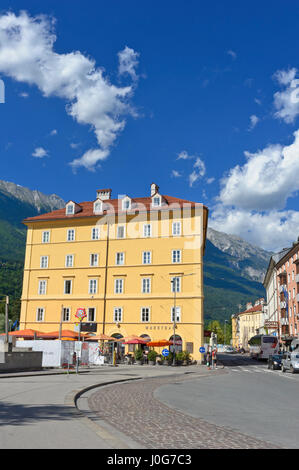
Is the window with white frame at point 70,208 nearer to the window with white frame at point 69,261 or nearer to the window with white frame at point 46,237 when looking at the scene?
the window with white frame at point 46,237

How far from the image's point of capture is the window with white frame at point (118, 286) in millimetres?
56156

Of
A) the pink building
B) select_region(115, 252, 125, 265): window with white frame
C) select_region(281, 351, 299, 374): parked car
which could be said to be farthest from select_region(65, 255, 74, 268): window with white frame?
the pink building

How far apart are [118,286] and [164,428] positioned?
47.4m

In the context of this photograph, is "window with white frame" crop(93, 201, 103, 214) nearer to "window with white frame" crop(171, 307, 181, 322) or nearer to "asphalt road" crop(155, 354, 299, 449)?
"window with white frame" crop(171, 307, 181, 322)

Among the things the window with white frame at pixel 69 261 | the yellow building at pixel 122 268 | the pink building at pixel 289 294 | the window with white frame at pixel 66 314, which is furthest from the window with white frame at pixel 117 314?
the pink building at pixel 289 294

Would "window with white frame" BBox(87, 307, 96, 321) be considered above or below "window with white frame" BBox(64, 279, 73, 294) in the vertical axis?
below

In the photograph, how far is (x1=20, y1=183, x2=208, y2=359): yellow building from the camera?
53.3 meters

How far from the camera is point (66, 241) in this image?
6016cm

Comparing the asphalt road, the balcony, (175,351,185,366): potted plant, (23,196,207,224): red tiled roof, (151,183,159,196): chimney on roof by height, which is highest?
(151,183,159,196): chimney on roof

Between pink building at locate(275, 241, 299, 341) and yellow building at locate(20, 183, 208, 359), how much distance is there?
61.3 ft

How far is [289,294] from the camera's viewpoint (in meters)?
73.5

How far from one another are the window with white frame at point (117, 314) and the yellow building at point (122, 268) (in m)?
0.12
